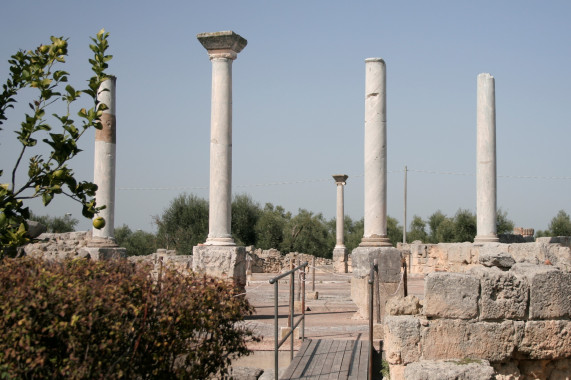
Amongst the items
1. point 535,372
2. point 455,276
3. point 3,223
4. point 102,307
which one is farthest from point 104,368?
point 535,372

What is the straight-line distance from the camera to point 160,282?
4.91 meters

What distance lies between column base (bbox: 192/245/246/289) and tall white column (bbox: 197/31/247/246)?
0.19 m

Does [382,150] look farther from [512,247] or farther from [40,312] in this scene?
[40,312]

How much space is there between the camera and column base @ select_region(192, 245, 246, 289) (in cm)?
1099

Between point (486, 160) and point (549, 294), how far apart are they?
823cm

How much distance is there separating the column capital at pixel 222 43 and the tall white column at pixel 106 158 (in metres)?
2.61

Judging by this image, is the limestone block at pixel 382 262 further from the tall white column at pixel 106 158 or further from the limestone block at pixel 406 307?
the tall white column at pixel 106 158

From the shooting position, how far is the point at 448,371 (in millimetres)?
5707

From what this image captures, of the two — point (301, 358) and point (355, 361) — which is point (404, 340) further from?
point (301, 358)

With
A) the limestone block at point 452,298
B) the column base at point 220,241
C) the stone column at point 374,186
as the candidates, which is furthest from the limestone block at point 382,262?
the limestone block at point 452,298

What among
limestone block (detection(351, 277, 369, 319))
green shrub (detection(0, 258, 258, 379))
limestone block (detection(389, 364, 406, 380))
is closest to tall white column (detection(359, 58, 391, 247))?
limestone block (detection(351, 277, 369, 319))

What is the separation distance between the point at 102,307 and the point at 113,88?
9.63 meters

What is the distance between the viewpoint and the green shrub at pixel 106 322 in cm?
411

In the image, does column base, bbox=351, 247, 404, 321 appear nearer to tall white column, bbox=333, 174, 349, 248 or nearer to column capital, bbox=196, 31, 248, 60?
column capital, bbox=196, 31, 248, 60
